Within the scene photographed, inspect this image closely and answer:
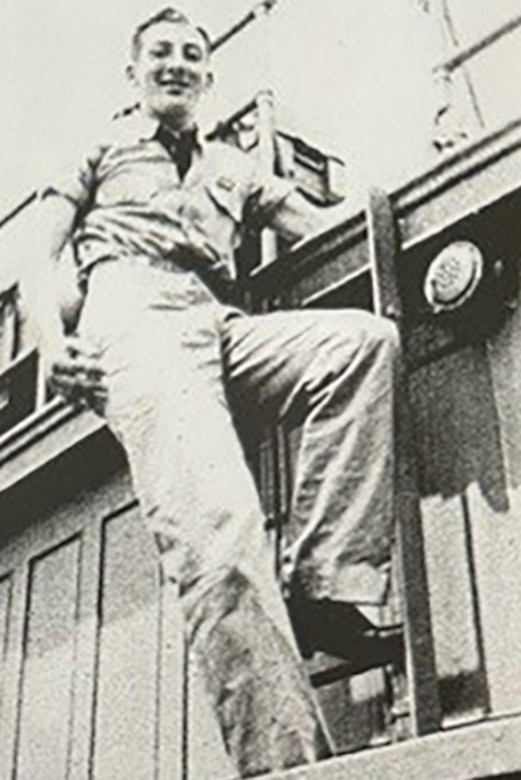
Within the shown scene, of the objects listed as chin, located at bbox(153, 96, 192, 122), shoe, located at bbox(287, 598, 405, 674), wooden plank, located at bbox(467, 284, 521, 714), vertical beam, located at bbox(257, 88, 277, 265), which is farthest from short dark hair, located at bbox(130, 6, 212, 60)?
shoe, located at bbox(287, 598, 405, 674)

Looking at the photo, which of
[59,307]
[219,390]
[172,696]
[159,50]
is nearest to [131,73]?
[159,50]

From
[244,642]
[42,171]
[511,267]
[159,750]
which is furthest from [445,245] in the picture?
[42,171]

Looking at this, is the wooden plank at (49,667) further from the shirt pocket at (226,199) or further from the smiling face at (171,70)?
the smiling face at (171,70)

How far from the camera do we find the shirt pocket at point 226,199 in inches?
112

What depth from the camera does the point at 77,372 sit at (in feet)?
8.75

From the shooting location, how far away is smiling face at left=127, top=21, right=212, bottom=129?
9.36ft

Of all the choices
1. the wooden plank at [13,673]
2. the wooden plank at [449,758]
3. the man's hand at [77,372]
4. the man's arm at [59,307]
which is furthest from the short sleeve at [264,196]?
the wooden plank at [449,758]

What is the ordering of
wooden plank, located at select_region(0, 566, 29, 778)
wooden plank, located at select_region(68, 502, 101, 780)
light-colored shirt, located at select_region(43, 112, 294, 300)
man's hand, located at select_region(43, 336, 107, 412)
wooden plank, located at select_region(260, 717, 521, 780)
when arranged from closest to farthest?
1. wooden plank, located at select_region(260, 717, 521, 780)
2. man's hand, located at select_region(43, 336, 107, 412)
3. light-colored shirt, located at select_region(43, 112, 294, 300)
4. wooden plank, located at select_region(68, 502, 101, 780)
5. wooden plank, located at select_region(0, 566, 29, 778)

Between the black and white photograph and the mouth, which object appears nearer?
the black and white photograph

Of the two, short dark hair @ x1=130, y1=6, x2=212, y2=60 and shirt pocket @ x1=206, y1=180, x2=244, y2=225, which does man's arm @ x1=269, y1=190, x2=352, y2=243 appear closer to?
shirt pocket @ x1=206, y1=180, x2=244, y2=225

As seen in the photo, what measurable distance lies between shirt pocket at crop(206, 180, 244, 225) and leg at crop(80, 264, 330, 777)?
291 mm

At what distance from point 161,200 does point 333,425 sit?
730mm

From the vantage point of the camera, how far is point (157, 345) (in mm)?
2562

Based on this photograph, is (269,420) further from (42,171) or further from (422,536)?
(42,171)
